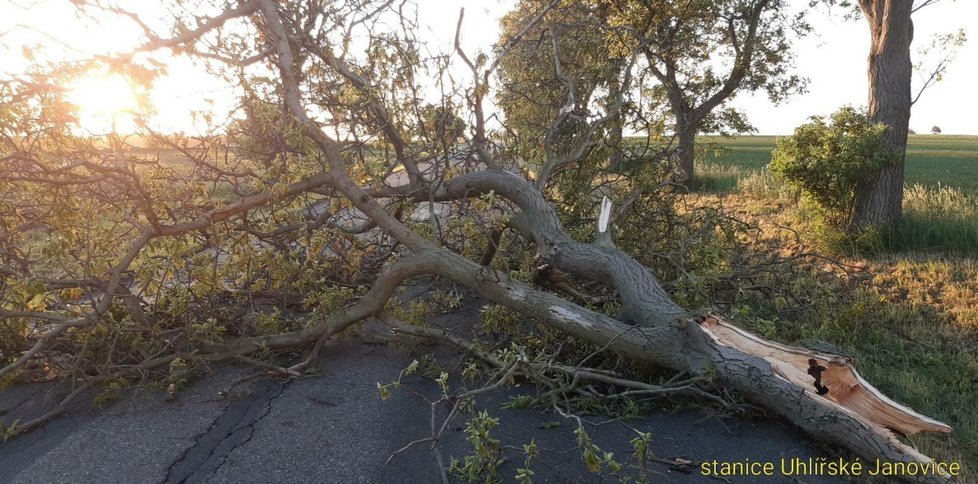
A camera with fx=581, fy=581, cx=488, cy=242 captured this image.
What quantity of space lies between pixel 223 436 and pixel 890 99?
7.95m

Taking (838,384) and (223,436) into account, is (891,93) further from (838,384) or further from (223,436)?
(223,436)

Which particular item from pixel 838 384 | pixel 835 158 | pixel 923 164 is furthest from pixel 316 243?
pixel 923 164

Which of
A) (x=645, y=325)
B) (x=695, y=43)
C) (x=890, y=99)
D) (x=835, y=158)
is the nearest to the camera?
(x=645, y=325)

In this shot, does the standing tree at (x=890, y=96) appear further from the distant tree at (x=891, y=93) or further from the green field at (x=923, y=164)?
the green field at (x=923, y=164)

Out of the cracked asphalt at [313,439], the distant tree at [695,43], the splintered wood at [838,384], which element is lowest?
the cracked asphalt at [313,439]

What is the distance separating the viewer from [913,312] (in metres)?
5.08

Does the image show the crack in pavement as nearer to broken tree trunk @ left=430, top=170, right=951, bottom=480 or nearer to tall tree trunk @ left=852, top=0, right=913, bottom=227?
broken tree trunk @ left=430, top=170, right=951, bottom=480

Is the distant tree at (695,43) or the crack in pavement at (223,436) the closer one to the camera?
the crack in pavement at (223,436)

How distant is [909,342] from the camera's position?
457cm

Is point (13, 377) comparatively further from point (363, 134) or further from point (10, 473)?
point (363, 134)

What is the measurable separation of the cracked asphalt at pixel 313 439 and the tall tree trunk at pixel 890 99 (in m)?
4.81

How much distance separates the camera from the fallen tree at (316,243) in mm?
3455

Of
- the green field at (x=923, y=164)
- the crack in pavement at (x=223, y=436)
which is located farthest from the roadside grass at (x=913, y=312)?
the crack in pavement at (x=223, y=436)

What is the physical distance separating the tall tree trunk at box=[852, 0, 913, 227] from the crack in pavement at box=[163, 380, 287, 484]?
6.79 m
